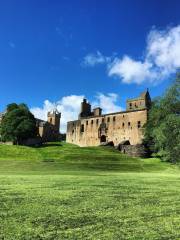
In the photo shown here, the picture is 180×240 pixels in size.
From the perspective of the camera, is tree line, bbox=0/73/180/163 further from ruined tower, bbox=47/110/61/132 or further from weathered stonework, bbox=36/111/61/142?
ruined tower, bbox=47/110/61/132

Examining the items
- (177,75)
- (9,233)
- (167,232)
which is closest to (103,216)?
(167,232)

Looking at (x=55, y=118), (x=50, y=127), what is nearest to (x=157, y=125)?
(x=50, y=127)

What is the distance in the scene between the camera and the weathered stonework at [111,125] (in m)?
106

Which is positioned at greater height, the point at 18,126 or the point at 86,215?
the point at 18,126

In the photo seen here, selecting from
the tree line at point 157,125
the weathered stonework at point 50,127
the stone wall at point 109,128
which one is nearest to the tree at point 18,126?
the tree line at point 157,125

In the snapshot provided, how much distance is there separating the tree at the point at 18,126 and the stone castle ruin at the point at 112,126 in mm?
24108

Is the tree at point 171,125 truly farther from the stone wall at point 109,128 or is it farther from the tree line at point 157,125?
the stone wall at point 109,128

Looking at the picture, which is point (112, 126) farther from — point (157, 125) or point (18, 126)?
point (157, 125)

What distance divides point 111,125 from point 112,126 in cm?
50

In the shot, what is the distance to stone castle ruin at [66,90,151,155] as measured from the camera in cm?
10594

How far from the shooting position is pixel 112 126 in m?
113

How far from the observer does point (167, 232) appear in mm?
10273

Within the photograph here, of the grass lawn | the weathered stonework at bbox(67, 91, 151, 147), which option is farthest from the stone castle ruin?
the grass lawn

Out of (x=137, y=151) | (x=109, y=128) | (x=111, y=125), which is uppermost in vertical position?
(x=111, y=125)
